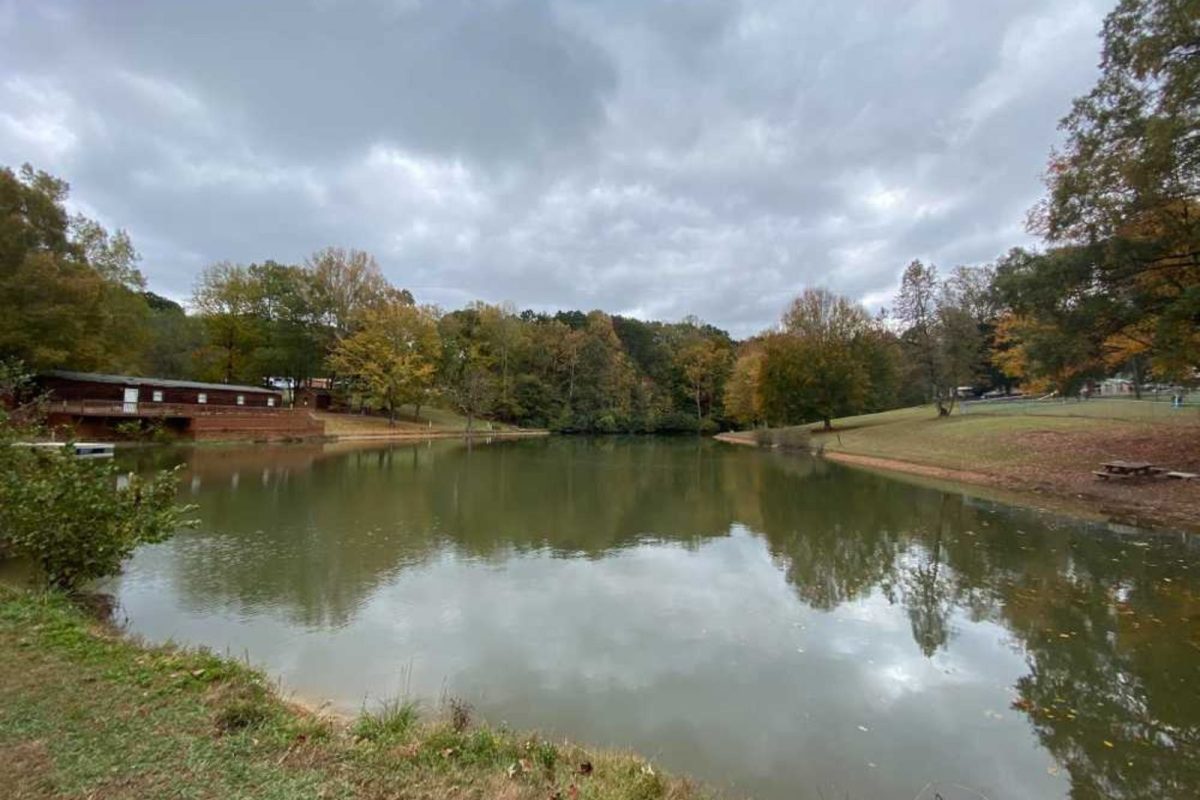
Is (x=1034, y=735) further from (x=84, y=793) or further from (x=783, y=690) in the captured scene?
(x=84, y=793)

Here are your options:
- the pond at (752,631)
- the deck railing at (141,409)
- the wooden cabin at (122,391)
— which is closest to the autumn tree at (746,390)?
the pond at (752,631)

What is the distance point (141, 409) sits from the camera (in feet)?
99.2

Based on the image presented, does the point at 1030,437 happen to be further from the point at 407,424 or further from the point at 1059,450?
the point at 407,424

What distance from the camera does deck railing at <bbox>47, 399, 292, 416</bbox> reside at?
27.6 m

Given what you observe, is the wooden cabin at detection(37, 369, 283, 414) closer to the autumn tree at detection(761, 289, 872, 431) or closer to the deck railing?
the deck railing

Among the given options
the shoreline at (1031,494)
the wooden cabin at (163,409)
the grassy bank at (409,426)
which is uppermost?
the wooden cabin at (163,409)

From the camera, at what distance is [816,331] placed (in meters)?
41.7

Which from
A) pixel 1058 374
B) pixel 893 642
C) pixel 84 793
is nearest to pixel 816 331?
pixel 1058 374

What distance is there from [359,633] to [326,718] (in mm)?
2565

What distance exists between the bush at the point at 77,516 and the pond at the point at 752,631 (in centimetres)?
97

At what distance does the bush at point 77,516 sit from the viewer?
6.24 metres

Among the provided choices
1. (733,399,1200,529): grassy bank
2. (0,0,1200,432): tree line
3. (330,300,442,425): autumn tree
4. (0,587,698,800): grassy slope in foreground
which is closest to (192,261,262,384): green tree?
(0,0,1200,432): tree line

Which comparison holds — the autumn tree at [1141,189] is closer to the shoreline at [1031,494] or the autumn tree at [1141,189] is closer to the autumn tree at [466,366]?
the shoreline at [1031,494]

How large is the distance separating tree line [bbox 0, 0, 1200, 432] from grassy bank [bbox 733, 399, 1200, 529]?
7.82 ft
